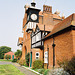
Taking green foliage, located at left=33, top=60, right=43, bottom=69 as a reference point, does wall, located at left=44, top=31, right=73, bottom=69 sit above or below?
above

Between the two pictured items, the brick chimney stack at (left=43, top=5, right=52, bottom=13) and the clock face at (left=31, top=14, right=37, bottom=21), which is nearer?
the clock face at (left=31, top=14, right=37, bottom=21)

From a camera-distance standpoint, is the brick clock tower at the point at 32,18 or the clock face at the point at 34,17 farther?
the clock face at the point at 34,17

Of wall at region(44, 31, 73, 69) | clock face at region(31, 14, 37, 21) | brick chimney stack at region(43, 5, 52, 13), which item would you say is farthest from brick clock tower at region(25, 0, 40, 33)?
wall at region(44, 31, 73, 69)

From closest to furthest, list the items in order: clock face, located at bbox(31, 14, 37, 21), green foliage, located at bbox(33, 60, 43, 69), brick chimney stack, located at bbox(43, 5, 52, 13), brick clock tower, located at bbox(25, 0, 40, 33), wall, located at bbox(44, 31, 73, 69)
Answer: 1. wall, located at bbox(44, 31, 73, 69)
2. green foliage, located at bbox(33, 60, 43, 69)
3. brick clock tower, located at bbox(25, 0, 40, 33)
4. clock face, located at bbox(31, 14, 37, 21)
5. brick chimney stack, located at bbox(43, 5, 52, 13)

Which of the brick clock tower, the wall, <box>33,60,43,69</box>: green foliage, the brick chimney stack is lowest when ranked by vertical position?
<box>33,60,43,69</box>: green foliage

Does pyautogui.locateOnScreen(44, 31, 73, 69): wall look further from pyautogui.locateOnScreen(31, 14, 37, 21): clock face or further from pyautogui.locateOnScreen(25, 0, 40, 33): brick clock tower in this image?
pyautogui.locateOnScreen(31, 14, 37, 21): clock face

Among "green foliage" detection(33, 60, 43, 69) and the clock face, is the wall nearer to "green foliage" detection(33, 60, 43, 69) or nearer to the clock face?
"green foliage" detection(33, 60, 43, 69)

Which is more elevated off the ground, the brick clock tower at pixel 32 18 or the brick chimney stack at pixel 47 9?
the brick chimney stack at pixel 47 9

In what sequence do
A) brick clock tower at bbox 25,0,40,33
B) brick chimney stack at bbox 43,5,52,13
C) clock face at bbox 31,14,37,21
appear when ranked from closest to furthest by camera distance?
1. brick clock tower at bbox 25,0,40,33
2. clock face at bbox 31,14,37,21
3. brick chimney stack at bbox 43,5,52,13

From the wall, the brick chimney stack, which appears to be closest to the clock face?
the brick chimney stack

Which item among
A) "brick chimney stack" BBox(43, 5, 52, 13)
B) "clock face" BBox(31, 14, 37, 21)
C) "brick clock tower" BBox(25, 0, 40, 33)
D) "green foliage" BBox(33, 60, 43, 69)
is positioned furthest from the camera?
"brick chimney stack" BBox(43, 5, 52, 13)

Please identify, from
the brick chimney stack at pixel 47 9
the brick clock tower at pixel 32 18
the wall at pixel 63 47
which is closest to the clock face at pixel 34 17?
the brick clock tower at pixel 32 18

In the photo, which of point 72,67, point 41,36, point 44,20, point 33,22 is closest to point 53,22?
point 44,20

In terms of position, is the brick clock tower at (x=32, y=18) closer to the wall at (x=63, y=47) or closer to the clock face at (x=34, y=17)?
the clock face at (x=34, y=17)
